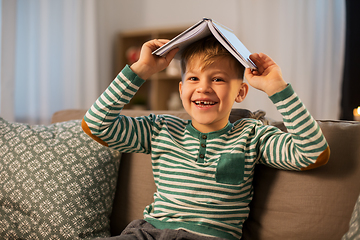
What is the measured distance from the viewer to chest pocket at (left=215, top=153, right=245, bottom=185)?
0.91 m

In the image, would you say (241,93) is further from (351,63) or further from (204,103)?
(351,63)

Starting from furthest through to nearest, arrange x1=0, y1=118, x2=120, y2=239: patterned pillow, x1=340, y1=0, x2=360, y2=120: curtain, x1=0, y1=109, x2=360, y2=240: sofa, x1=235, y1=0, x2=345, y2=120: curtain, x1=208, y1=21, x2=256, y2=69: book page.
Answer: x1=235, y1=0, x2=345, y2=120: curtain, x1=340, y1=0, x2=360, y2=120: curtain, x1=0, y1=118, x2=120, y2=239: patterned pillow, x1=0, y1=109, x2=360, y2=240: sofa, x1=208, y1=21, x2=256, y2=69: book page

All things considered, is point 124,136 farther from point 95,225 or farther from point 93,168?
point 95,225

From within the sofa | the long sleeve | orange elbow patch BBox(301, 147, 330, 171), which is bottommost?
the sofa

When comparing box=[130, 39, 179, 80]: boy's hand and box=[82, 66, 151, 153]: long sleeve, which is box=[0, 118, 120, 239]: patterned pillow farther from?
box=[130, 39, 179, 80]: boy's hand

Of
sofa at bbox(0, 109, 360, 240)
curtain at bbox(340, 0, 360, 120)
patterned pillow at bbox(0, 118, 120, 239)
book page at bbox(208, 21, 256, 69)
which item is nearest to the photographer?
book page at bbox(208, 21, 256, 69)

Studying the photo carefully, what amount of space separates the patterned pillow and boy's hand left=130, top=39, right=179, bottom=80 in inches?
14.3

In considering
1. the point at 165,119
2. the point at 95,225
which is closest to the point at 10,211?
the point at 95,225

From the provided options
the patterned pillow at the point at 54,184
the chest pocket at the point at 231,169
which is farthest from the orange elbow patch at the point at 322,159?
the patterned pillow at the point at 54,184

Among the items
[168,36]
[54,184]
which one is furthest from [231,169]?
[168,36]

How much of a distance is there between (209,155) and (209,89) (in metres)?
0.20

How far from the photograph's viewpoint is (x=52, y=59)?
109 inches

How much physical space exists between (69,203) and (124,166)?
0.27 meters

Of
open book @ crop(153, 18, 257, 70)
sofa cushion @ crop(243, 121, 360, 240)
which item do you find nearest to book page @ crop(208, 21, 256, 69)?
open book @ crop(153, 18, 257, 70)
